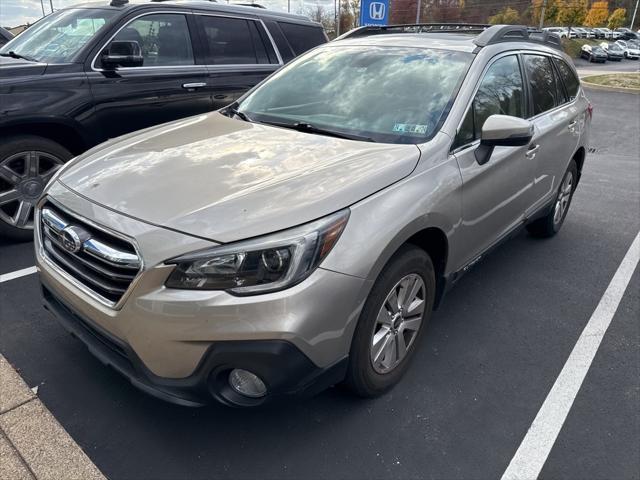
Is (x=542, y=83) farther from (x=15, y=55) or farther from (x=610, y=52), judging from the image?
(x=610, y=52)

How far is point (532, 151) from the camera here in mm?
3629

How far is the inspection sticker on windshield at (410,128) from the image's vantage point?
9.05ft

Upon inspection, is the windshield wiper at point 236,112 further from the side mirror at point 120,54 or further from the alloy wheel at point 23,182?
the alloy wheel at point 23,182

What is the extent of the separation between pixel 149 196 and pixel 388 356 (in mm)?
1381

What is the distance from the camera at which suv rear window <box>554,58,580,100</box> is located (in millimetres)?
4434

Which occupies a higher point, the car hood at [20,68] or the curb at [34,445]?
the car hood at [20,68]

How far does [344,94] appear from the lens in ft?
10.4

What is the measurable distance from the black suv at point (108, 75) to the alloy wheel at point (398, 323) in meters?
3.17

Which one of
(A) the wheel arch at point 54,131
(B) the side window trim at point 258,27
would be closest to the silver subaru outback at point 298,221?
(A) the wheel arch at point 54,131

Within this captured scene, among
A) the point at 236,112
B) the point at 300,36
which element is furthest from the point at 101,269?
the point at 300,36

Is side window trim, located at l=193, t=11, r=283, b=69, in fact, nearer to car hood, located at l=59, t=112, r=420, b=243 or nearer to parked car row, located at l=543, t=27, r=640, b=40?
car hood, located at l=59, t=112, r=420, b=243

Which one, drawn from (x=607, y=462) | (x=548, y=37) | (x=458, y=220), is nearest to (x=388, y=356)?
(x=458, y=220)

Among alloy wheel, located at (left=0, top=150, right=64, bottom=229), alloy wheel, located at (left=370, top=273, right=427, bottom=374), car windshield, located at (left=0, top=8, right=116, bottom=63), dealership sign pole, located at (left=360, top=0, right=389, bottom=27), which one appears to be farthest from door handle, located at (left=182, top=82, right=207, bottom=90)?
dealership sign pole, located at (left=360, top=0, right=389, bottom=27)

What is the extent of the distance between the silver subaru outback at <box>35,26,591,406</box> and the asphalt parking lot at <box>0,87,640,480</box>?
0.25 metres
